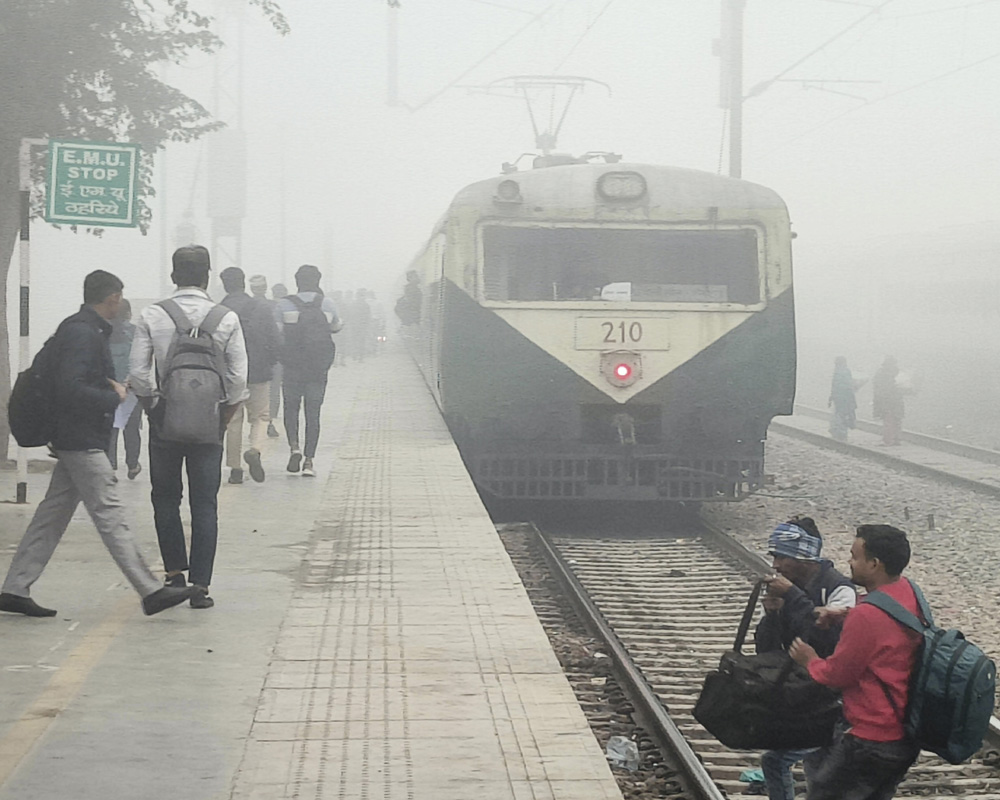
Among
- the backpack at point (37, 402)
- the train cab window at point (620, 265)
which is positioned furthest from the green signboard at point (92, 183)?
the backpack at point (37, 402)

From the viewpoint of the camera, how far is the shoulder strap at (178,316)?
21.7ft

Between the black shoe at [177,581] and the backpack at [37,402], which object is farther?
the black shoe at [177,581]

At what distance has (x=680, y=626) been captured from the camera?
809 centimetres

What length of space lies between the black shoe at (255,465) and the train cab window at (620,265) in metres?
2.14

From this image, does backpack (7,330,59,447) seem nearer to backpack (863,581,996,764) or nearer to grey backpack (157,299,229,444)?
grey backpack (157,299,229,444)

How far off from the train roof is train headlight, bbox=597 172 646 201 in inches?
1.7

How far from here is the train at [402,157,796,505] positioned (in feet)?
36.7

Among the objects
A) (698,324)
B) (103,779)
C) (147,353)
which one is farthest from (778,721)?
(698,324)

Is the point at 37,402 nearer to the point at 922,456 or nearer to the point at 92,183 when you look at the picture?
the point at 92,183

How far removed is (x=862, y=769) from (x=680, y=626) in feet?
14.2

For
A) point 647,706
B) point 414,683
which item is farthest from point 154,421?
point 647,706

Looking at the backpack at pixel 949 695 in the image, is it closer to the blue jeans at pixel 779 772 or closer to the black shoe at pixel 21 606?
the blue jeans at pixel 779 772

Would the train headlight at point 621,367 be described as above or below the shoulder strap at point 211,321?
below

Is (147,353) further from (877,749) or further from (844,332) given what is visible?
(844,332)
